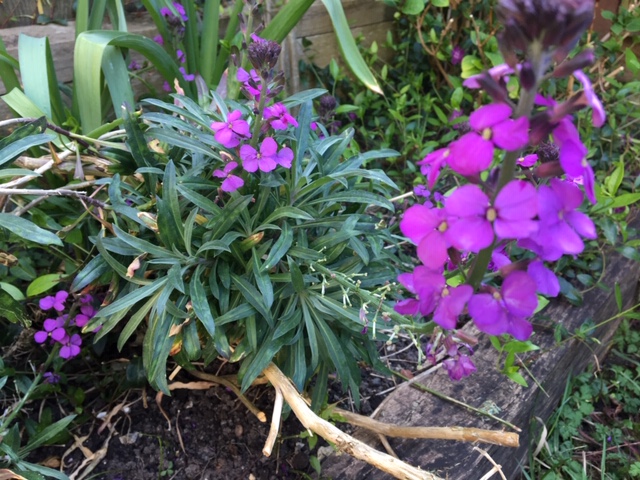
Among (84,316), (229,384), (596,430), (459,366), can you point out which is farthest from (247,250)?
(596,430)

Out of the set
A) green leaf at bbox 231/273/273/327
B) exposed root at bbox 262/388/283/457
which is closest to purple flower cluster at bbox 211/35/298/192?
green leaf at bbox 231/273/273/327

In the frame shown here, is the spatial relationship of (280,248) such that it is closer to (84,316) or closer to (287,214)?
(287,214)

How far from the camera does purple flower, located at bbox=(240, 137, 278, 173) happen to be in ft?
3.84

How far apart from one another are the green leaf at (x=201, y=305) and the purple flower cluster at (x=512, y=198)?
1.90ft

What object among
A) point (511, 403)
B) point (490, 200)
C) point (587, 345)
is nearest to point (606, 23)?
point (587, 345)

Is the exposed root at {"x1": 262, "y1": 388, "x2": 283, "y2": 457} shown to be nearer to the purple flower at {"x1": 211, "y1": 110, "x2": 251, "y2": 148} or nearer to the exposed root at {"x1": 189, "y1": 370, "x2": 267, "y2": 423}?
the exposed root at {"x1": 189, "y1": 370, "x2": 267, "y2": 423}

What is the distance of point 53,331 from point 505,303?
4.18 feet

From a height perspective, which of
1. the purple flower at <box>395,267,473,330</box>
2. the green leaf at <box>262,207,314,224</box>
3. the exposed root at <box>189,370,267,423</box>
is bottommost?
the exposed root at <box>189,370,267,423</box>

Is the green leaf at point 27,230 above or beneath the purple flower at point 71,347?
above

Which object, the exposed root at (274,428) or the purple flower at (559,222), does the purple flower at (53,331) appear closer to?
the exposed root at (274,428)

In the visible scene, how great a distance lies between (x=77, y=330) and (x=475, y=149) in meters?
1.39

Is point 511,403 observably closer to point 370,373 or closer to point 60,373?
point 370,373

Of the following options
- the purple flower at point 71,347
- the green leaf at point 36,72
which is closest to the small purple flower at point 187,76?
the green leaf at point 36,72

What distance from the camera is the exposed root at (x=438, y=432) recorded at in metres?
1.09
